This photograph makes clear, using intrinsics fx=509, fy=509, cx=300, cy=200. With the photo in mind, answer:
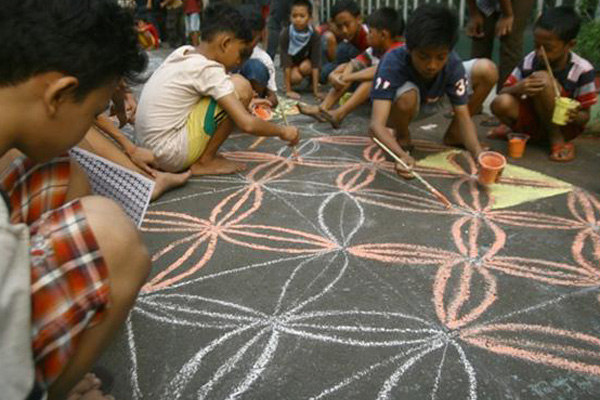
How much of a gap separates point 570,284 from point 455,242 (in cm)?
44

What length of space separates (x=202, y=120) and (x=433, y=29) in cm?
127

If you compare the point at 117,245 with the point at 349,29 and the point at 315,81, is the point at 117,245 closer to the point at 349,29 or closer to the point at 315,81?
the point at 349,29

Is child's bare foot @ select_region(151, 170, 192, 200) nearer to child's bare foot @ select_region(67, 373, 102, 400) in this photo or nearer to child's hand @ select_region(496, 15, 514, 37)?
child's bare foot @ select_region(67, 373, 102, 400)

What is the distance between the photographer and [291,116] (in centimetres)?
422

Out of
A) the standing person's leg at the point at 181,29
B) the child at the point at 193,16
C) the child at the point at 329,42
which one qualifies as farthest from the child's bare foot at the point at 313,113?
the standing person's leg at the point at 181,29

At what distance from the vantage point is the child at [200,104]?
2.61 m

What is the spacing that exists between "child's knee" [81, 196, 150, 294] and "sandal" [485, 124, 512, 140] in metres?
2.84

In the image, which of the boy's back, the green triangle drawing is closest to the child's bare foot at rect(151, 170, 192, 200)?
the boy's back

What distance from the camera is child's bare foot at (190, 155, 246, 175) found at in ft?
9.34

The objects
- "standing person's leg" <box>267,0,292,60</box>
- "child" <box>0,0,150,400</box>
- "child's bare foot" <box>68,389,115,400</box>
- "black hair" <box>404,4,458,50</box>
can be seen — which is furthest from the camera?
"standing person's leg" <box>267,0,292,60</box>

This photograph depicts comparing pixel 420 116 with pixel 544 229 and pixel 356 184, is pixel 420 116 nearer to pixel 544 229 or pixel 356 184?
pixel 356 184

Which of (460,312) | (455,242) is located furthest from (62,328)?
(455,242)

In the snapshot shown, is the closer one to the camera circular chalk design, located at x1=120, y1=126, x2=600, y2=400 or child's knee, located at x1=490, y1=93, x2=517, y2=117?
circular chalk design, located at x1=120, y1=126, x2=600, y2=400

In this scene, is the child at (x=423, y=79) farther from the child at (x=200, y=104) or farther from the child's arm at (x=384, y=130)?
the child at (x=200, y=104)
